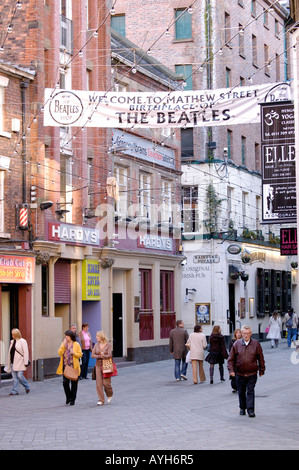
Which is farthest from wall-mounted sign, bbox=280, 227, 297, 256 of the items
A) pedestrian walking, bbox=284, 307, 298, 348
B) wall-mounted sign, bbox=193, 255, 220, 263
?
wall-mounted sign, bbox=193, 255, 220, 263

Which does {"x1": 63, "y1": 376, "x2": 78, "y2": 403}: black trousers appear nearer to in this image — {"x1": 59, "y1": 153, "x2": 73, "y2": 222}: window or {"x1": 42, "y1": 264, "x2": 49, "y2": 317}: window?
{"x1": 42, "y1": 264, "x2": 49, "y2": 317}: window

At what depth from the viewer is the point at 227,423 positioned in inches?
632

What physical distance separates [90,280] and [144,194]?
6.42 meters

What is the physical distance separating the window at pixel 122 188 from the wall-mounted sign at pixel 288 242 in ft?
33.5

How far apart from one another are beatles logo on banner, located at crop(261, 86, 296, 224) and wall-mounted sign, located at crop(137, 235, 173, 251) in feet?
44.5

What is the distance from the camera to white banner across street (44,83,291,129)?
1964cm

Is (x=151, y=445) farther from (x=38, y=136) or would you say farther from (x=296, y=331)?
(x=296, y=331)

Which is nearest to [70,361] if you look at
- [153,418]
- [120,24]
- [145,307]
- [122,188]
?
[153,418]

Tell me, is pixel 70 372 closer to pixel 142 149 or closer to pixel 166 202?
pixel 142 149

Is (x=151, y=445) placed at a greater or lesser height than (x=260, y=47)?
lesser

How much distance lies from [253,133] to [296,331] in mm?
15276

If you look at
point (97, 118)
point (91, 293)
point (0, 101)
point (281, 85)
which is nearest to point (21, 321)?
point (91, 293)
